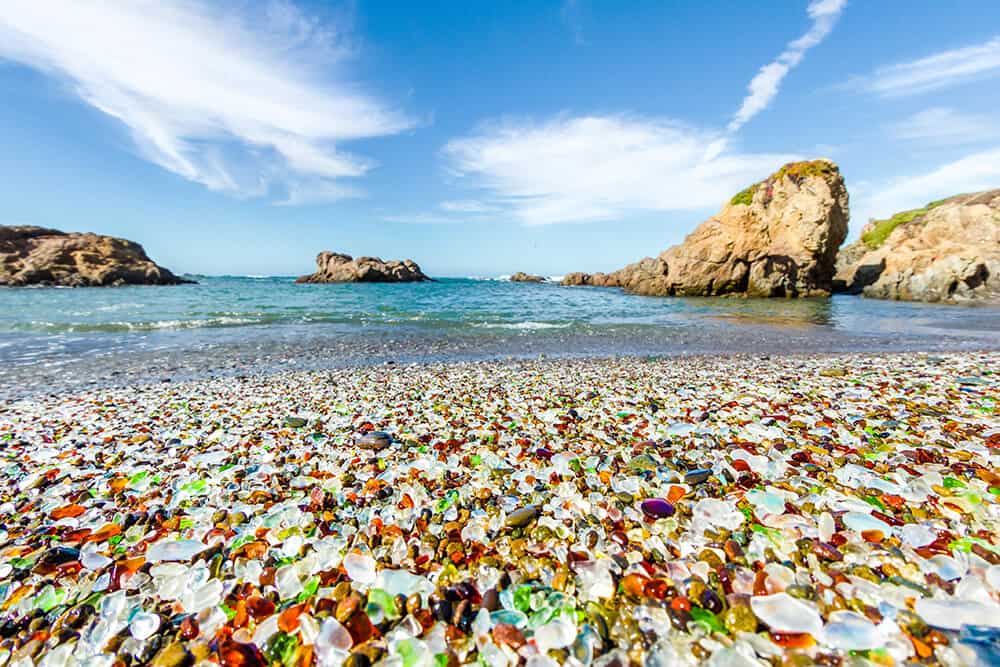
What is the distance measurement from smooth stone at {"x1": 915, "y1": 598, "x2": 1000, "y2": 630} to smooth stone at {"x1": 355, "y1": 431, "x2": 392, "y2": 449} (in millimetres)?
3844

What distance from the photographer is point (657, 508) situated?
284cm

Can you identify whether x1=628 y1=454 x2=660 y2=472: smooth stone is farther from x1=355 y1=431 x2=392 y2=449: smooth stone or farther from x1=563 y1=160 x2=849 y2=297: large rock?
x1=563 y1=160 x2=849 y2=297: large rock

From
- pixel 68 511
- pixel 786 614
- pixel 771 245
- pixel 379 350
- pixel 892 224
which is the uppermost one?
pixel 892 224

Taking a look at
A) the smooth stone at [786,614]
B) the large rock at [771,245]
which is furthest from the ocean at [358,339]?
the large rock at [771,245]

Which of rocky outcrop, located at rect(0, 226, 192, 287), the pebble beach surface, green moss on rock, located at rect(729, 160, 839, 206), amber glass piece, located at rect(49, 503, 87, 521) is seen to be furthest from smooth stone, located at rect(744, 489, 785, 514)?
rocky outcrop, located at rect(0, 226, 192, 287)

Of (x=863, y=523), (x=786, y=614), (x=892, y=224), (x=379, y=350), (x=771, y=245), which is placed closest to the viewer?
(x=786, y=614)

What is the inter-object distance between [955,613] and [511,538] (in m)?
2.08

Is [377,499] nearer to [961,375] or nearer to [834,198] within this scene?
[961,375]

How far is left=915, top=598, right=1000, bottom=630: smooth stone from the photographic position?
1.78 meters

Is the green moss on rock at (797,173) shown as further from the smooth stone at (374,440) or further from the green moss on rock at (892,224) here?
the smooth stone at (374,440)

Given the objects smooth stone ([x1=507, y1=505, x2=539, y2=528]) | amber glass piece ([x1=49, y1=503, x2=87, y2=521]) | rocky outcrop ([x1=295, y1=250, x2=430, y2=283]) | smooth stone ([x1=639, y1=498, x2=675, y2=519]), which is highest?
rocky outcrop ([x1=295, y1=250, x2=430, y2=283])

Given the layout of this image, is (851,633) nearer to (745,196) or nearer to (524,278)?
(745,196)

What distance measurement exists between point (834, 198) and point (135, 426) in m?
58.8

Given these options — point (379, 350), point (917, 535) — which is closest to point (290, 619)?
point (917, 535)
